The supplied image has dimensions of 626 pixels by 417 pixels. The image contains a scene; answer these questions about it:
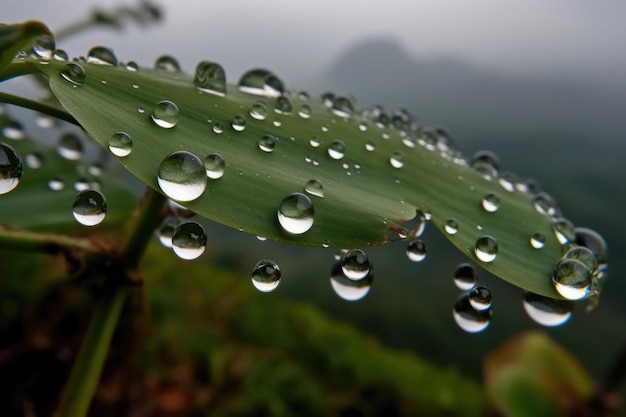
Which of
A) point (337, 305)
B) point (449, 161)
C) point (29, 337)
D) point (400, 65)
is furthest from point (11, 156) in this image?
point (400, 65)

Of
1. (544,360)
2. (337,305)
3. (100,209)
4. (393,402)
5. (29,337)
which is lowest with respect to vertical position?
(337,305)

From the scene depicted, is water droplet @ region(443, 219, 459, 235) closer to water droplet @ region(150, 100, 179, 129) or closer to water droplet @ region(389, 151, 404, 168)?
water droplet @ region(389, 151, 404, 168)

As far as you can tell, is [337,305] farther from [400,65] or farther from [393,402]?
[400,65]

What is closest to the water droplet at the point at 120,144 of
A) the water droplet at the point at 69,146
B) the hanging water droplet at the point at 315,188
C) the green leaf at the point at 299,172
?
the green leaf at the point at 299,172

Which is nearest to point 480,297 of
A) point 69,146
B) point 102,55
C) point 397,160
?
point 397,160

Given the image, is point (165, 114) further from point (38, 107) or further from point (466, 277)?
point (466, 277)

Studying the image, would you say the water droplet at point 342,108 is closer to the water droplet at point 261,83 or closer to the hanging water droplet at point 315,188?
the water droplet at point 261,83
